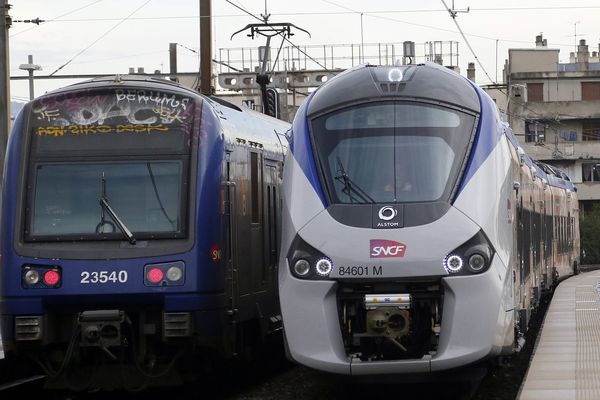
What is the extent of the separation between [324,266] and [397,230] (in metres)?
0.67

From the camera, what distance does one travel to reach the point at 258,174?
47.9 ft

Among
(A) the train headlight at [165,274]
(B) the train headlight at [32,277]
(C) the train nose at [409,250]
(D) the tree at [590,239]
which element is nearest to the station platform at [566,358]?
(C) the train nose at [409,250]

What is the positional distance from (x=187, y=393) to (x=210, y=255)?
293 centimetres

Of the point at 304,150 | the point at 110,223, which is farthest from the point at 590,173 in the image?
the point at 304,150

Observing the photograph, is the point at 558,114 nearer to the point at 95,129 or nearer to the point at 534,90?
the point at 534,90

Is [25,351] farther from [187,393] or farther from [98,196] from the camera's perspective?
[187,393]

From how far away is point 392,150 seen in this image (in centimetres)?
1084

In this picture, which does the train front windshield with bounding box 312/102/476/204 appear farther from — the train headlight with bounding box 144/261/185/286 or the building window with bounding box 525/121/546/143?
the building window with bounding box 525/121/546/143

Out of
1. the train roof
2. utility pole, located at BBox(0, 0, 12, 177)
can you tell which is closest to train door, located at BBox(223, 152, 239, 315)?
the train roof

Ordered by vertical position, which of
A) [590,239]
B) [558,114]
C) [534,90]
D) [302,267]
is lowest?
[590,239]

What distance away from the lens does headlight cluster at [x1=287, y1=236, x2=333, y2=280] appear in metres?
10.4

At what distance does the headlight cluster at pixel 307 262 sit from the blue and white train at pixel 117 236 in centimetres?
160

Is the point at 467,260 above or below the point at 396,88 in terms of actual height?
below

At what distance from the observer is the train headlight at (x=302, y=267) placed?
34.4ft
